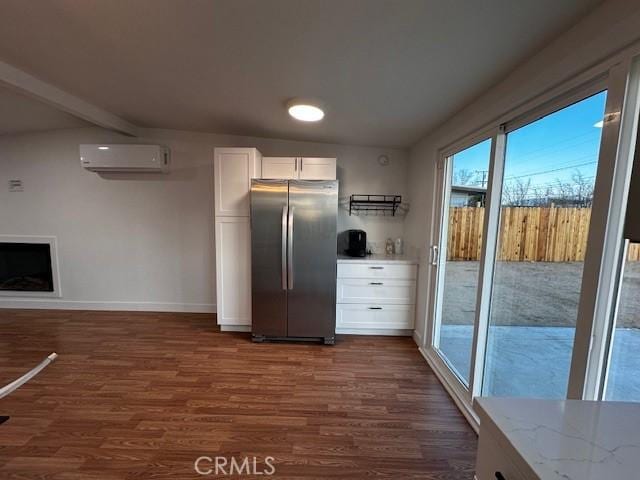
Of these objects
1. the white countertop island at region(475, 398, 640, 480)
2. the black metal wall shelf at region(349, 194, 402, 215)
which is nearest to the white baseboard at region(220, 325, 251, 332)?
the black metal wall shelf at region(349, 194, 402, 215)

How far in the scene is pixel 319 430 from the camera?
1.90m

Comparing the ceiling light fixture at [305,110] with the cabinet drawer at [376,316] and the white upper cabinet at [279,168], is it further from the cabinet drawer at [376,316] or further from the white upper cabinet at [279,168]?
the cabinet drawer at [376,316]

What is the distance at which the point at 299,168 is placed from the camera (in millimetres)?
3303

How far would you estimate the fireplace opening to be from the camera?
3.90 m

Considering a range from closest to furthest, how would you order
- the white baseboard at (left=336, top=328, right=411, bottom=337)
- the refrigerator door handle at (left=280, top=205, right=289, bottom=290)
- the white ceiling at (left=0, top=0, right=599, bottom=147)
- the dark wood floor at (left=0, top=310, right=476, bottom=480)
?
the white ceiling at (left=0, top=0, right=599, bottom=147) < the dark wood floor at (left=0, top=310, right=476, bottom=480) < the refrigerator door handle at (left=280, top=205, right=289, bottom=290) < the white baseboard at (left=336, top=328, right=411, bottom=337)

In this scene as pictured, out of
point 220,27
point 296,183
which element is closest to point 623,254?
point 220,27

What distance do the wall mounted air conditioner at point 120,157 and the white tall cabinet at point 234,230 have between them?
3.21ft

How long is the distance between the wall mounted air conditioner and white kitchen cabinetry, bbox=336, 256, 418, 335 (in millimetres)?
2544

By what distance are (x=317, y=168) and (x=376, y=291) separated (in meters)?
1.52

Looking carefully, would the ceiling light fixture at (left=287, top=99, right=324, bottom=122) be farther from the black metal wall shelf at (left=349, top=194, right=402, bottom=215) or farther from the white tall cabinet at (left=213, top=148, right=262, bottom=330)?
the black metal wall shelf at (left=349, top=194, right=402, bottom=215)

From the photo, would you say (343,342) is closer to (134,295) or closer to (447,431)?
(447,431)

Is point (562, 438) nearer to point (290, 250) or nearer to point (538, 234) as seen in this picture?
point (538, 234)

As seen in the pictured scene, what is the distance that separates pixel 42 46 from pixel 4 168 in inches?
119

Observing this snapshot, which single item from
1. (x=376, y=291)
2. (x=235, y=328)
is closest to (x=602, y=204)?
(x=376, y=291)
